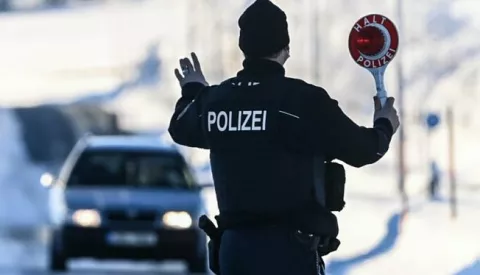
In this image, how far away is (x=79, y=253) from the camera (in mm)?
13906

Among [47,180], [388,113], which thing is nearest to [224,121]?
[388,113]

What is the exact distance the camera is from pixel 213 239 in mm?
5266

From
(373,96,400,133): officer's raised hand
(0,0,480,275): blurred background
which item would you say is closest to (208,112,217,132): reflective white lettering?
(373,96,400,133): officer's raised hand

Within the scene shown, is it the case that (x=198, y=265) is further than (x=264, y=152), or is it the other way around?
(x=198, y=265)

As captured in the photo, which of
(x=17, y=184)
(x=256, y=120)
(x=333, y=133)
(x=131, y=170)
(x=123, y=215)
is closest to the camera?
(x=333, y=133)

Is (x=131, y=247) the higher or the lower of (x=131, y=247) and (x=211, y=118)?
the lower

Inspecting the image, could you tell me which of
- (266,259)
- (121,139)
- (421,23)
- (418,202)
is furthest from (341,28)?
(266,259)

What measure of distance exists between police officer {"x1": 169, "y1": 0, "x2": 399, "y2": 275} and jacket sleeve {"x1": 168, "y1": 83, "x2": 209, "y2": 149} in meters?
0.06

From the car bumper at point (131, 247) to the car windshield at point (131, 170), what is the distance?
2.75 feet

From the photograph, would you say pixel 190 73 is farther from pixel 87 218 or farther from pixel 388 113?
pixel 87 218

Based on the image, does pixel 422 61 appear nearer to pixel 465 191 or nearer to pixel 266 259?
pixel 465 191

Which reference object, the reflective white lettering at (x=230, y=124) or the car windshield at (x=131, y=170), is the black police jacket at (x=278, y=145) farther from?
the car windshield at (x=131, y=170)

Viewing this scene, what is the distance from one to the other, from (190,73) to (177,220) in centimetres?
867

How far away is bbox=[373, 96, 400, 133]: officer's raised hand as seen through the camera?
5152 mm
